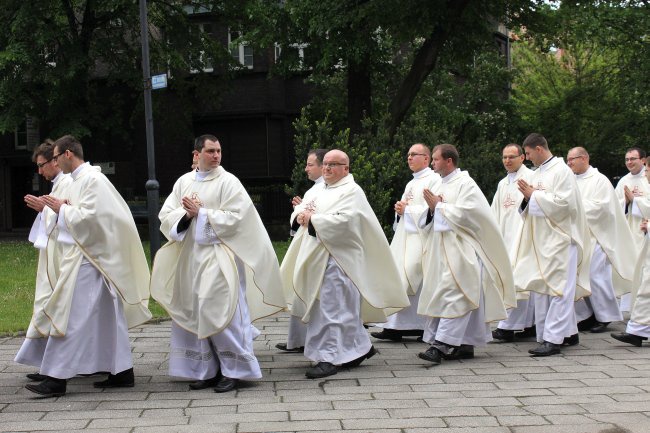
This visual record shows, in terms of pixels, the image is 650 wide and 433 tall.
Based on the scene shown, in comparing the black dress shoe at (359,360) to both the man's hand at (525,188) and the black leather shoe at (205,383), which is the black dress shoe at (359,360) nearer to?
the black leather shoe at (205,383)

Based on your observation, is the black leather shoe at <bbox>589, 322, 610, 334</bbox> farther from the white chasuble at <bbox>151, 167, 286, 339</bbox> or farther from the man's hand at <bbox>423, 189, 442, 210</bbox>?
the white chasuble at <bbox>151, 167, 286, 339</bbox>

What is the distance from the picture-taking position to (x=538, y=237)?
10.1m

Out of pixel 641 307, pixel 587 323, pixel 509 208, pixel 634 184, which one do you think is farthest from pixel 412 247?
pixel 634 184

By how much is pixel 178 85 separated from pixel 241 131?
9.22 feet

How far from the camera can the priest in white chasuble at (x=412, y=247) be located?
10.5 metres

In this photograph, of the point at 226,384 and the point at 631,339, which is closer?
the point at 226,384

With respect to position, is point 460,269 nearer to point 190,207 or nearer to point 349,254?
point 349,254

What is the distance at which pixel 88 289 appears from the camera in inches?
314

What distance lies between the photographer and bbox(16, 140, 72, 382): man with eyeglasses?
7.92 m

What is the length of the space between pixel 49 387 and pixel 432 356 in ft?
11.5

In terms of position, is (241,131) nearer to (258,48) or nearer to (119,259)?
(258,48)

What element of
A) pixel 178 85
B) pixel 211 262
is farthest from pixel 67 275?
pixel 178 85

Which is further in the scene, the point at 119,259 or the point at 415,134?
the point at 415,134

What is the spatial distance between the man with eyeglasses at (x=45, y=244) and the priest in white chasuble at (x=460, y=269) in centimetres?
345
